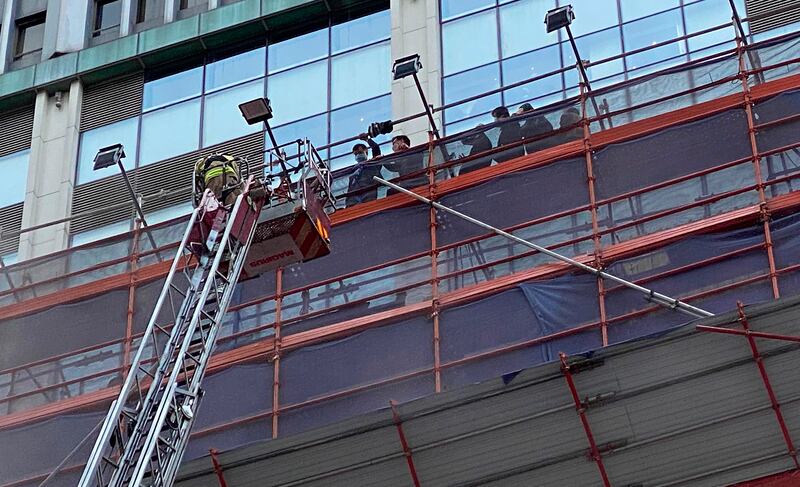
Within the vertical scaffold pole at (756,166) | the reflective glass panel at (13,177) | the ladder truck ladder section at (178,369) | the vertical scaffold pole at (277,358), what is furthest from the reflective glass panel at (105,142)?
the vertical scaffold pole at (756,166)

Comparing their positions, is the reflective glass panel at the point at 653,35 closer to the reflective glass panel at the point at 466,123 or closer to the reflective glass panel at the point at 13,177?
the reflective glass panel at the point at 466,123

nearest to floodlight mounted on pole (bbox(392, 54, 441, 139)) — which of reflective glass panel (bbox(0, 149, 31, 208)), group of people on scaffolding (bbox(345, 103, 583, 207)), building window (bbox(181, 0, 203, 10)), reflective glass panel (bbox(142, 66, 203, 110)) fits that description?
group of people on scaffolding (bbox(345, 103, 583, 207))

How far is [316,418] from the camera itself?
2291cm

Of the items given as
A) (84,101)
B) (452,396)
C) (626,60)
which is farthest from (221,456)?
(84,101)

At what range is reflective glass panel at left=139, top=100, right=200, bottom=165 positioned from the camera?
31812mm

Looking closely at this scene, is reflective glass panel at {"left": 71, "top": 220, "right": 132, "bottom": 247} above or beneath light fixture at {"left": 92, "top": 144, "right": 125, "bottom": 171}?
above

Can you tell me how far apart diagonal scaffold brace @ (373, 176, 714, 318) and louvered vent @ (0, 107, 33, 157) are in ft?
34.8

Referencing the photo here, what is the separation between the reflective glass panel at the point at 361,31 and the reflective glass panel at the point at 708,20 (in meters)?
5.81

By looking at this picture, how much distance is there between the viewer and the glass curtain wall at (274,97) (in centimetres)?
3066

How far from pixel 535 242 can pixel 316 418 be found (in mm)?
3947

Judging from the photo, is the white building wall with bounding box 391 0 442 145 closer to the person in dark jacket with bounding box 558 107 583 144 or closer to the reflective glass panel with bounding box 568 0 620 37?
the reflective glass panel with bounding box 568 0 620 37

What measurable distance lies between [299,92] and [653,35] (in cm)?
679

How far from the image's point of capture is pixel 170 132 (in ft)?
105

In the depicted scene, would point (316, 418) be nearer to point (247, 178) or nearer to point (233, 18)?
point (247, 178)
